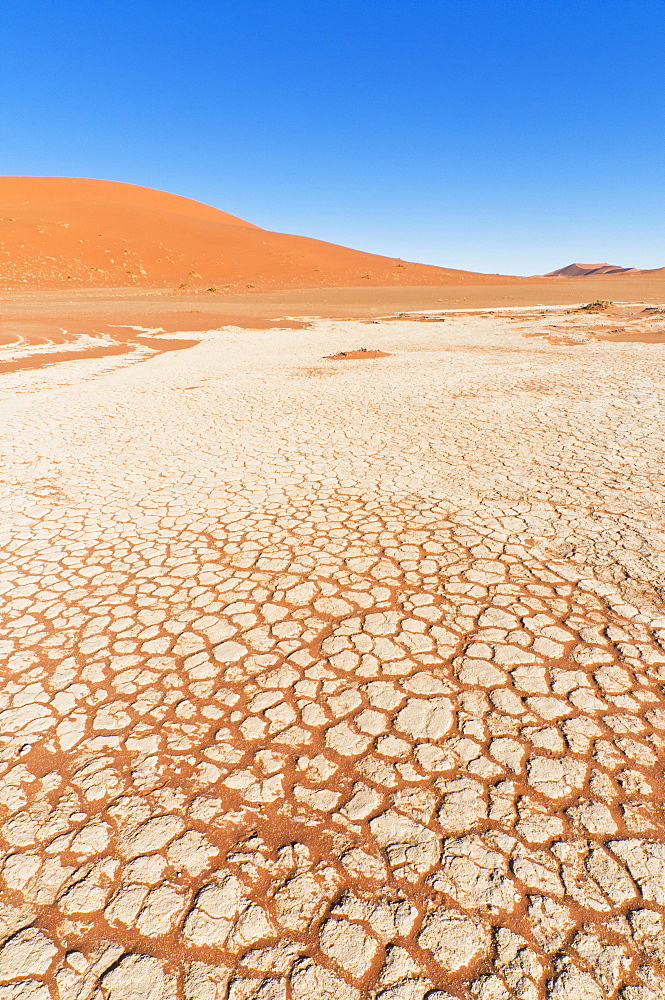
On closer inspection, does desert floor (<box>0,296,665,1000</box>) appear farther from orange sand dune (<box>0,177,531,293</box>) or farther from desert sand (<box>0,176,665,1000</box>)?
orange sand dune (<box>0,177,531,293</box>)

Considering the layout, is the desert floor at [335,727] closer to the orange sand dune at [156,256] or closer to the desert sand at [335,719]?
the desert sand at [335,719]

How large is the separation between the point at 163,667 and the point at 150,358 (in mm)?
12222

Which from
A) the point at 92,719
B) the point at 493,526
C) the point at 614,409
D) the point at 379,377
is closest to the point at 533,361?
Answer: the point at 379,377

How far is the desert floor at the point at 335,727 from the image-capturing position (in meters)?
1.68

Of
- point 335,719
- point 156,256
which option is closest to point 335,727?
point 335,719

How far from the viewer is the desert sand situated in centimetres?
168

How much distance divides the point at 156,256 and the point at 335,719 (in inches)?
1863

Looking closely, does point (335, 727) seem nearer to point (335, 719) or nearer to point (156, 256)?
point (335, 719)

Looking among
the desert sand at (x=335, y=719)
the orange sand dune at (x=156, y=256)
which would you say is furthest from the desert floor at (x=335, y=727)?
the orange sand dune at (x=156, y=256)

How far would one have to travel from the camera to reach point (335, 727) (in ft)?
8.14

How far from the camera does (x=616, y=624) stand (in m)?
3.12

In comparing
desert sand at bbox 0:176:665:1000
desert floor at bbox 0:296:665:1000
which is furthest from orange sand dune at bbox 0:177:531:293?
desert floor at bbox 0:296:665:1000

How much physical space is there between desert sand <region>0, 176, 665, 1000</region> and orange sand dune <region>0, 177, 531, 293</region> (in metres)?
32.9

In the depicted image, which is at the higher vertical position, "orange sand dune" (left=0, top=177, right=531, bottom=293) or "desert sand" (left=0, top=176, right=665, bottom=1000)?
"orange sand dune" (left=0, top=177, right=531, bottom=293)
